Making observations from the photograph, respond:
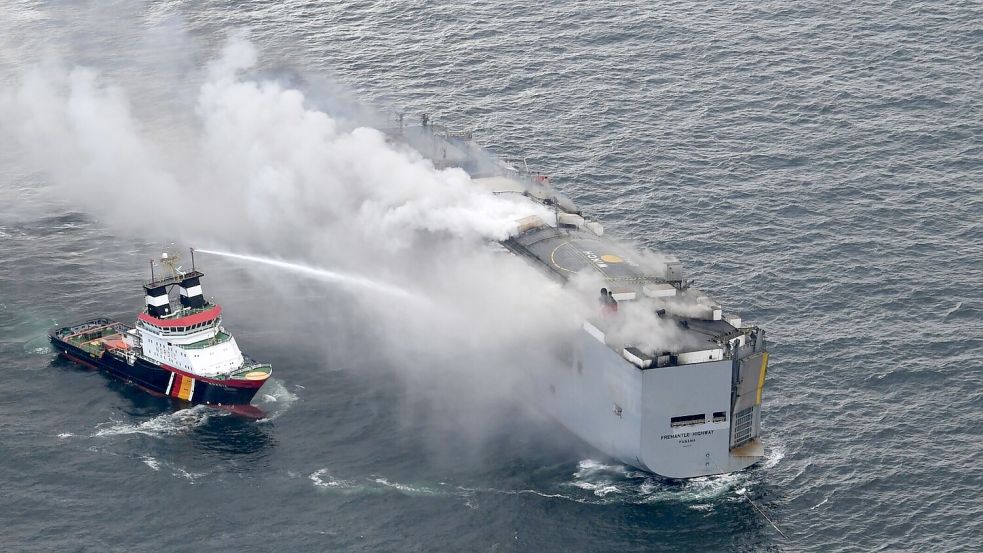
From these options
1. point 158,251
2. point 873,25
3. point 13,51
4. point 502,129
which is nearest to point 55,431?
point 158,251

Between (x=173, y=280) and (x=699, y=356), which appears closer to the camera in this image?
(x=699, y=356)

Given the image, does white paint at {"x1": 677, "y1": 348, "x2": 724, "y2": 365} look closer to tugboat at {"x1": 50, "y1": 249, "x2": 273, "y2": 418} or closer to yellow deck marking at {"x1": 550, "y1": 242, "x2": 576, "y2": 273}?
yellow deck marking at {"x1": 550, "y1": 242, "x2": 576, "y2": 273}

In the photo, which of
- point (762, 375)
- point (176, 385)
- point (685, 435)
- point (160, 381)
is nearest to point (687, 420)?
point (685, 435)

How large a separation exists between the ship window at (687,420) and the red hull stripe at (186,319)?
4222 centimetres

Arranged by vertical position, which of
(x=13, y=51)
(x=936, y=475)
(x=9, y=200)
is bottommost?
(x=936, y=475)

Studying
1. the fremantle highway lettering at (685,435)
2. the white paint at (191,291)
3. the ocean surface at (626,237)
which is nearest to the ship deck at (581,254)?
the ocean surface at (626,237)

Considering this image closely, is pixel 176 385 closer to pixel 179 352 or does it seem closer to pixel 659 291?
pixel 179 352

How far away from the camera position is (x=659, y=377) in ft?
382

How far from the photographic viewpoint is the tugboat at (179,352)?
130 m

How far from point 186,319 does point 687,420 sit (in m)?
44.5

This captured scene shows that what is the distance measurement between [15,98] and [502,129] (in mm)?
58725

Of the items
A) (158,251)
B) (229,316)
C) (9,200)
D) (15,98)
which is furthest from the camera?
(15,98)

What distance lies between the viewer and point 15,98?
184250 millimetres

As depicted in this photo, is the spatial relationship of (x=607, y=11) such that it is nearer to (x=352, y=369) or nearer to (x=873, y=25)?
(x=873, y=25)
